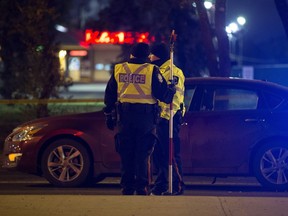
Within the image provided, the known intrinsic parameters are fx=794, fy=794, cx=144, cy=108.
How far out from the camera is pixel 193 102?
10086mm

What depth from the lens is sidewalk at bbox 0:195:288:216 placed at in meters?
7.39

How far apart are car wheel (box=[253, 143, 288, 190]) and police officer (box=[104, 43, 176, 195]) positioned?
1950mm

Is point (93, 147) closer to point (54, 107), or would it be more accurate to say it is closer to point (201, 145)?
point (201, 145)

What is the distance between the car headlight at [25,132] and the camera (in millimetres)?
10156

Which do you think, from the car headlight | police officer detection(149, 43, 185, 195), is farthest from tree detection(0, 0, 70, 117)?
police officer detection(149, 43, 185, 195)

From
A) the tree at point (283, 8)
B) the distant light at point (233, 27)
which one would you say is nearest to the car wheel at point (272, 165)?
the tree at point (283, 8)

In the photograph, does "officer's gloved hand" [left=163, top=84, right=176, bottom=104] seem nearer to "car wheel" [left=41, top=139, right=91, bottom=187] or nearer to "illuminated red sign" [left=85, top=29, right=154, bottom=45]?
"car wheel" [left=41, top=139, right=91, bottom=187]

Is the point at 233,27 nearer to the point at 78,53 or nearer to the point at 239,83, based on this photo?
the point at 239,83

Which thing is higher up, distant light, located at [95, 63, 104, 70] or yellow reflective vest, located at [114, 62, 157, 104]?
distant light, located at [95, 63, 104, 70]

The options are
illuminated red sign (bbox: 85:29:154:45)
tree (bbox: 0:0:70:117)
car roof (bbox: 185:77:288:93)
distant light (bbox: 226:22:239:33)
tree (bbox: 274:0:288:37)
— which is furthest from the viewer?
illuminated red sign (bbox: 85:29:154:45)

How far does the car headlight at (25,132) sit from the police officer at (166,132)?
5.91 feet

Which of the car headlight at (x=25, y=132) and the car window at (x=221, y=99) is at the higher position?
the car window at (x=221, y=99)

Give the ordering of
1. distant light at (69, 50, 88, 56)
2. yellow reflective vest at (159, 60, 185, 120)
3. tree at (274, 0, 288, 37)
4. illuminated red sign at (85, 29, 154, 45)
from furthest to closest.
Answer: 1. distant light at (69, 50, 88, 56)
2. illuminated red sign at (85, 29, 154, 45)
3. tree at (274, 0, 288, 37)
4. yellow reflective vest at (159, 60, 185, 120)

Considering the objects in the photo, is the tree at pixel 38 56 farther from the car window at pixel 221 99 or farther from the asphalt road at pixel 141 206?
the asphalt road at pixel 141 206
